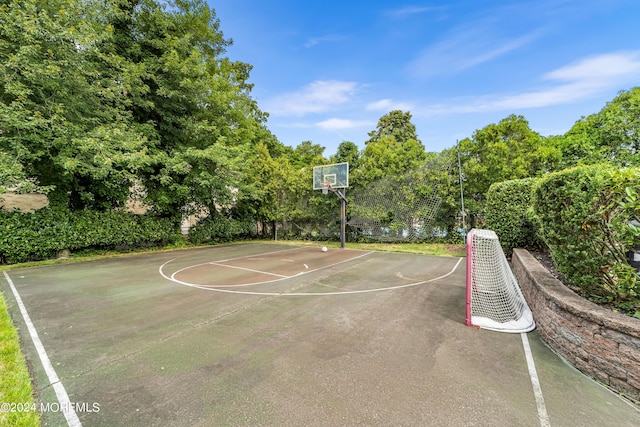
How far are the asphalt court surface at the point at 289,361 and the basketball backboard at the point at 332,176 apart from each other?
864cm

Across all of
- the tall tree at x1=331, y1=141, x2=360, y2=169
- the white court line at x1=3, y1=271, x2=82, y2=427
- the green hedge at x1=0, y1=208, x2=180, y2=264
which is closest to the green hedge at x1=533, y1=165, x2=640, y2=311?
the white court line at x1=3, y1=271, x2=82, y2=427

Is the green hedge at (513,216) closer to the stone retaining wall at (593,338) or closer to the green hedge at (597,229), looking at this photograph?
the green hedge at (597,229)

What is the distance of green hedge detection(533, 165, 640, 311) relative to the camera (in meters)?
2.62

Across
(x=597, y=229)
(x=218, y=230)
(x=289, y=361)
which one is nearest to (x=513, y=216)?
(x=597, y=229)

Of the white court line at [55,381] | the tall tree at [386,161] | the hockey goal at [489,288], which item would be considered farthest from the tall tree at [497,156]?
the white court line at [55,381]

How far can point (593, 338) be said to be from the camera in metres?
2.58

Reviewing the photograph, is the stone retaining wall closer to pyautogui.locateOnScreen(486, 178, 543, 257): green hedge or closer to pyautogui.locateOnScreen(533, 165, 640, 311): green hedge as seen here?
pyautogui.locateOnScreen(533, 165, 640, 311): green hedge

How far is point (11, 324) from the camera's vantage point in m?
3.81

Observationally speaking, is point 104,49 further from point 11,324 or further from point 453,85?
point 453,85

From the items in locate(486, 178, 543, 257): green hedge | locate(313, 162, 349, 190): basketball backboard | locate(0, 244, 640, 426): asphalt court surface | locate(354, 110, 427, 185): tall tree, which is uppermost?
locate(354, 110, 427, 185): tall tree

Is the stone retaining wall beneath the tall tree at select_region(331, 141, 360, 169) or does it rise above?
beneath

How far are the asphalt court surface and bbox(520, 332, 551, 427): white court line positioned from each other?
2 centimetres

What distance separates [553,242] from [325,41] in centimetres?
1280

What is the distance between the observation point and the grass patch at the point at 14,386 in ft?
6.53
